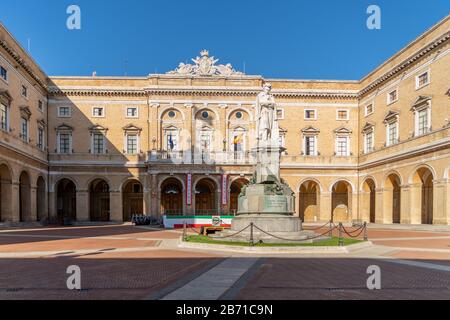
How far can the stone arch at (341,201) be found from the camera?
4919 centimetres

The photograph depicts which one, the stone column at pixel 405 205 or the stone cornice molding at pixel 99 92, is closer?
the stone column at pixel 405 205

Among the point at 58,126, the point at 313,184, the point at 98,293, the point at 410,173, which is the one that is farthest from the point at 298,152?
the point at 98,293

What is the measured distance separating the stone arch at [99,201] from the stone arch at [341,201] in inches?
1105

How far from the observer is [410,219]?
36500mm

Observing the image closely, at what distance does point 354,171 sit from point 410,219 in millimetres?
12827

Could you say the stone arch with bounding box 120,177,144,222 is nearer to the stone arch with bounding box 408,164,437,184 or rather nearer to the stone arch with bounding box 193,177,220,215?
the stone arch with bounding box 193,177,220,215

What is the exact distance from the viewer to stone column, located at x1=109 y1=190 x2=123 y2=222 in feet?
155

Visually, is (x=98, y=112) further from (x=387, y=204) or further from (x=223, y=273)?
(x=223, y=273)

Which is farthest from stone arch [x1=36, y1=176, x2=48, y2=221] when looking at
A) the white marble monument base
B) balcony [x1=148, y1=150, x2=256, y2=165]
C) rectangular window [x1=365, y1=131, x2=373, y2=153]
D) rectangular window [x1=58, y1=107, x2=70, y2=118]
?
rectangular window [x1=365, y1=131, x2=373, y2=153]

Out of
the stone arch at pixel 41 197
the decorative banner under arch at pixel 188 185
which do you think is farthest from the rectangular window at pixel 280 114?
the stone arch at pixel 41 197

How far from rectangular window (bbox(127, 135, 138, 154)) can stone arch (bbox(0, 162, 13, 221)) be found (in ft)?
48.3

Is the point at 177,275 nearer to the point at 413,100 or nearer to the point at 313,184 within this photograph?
the point at 413,100

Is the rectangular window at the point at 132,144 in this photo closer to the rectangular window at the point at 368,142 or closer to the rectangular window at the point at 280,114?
the rectangular window at the point at 280,114
